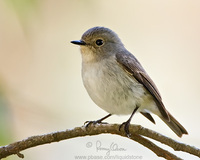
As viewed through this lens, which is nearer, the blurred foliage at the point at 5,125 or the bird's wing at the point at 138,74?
the blurred foliage at the point at 5,125

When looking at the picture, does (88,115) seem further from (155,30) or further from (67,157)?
(155,30)

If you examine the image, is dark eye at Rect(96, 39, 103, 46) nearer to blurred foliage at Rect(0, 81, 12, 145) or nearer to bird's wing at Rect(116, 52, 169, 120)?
bird's wing at Rect(116, 52, 169, 120)

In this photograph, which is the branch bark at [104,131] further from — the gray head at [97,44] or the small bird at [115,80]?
the gray head at [97,44]

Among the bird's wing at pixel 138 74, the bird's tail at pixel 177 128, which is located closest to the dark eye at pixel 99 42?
the bird's wing at pixel 138 74

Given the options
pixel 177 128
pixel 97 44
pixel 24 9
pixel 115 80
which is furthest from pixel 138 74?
pixel 24 9

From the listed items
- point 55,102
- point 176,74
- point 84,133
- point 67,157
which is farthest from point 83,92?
point 84,133

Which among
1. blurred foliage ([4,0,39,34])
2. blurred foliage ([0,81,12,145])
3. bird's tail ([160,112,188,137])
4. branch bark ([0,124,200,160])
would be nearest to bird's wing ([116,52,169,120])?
bird's tail ([160,112,188,137])

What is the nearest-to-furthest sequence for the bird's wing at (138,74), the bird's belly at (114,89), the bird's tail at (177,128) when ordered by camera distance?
the bird's belly at (114,89), the bird's wing at (138,74), the bird's tail at (177,128)

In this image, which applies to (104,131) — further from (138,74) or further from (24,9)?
(24,9)
